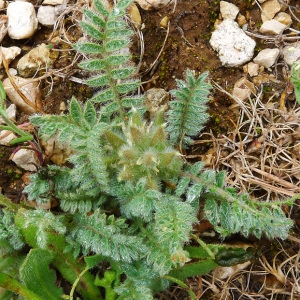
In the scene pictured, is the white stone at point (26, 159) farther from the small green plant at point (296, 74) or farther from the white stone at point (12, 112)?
the small green plant at point (296, 74)

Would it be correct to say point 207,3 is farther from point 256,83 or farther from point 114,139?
point 114,139

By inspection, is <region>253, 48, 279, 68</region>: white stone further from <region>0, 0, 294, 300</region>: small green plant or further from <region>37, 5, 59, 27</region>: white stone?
<region>37, 5, 59, 27</region>: white stone

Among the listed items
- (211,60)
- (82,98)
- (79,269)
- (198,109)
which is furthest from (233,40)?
(79,269)

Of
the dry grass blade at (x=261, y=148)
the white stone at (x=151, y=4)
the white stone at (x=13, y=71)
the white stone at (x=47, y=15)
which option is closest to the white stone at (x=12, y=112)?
the white stone at (x=13, y=71)

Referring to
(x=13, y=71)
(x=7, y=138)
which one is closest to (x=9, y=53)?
(x=13, y=71)

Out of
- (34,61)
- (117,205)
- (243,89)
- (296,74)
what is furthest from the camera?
(34,61)

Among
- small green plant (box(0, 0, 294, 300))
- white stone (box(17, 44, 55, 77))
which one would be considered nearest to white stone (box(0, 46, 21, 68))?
white stone (box(17, 44, 55, 77))

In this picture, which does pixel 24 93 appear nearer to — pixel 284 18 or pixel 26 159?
pixel 26 159
